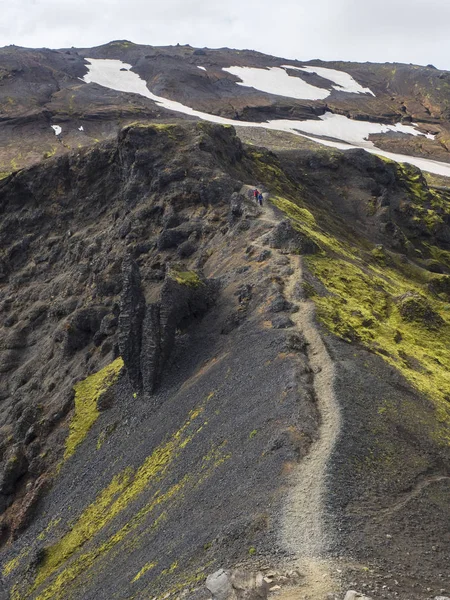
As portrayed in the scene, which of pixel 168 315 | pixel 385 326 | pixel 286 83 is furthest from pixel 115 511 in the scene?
pixel 286 83

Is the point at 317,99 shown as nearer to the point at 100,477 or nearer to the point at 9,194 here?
the point at 9,194

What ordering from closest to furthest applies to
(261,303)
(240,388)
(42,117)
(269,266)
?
(240,388) < (261,303) < (269,266) < (42,117)

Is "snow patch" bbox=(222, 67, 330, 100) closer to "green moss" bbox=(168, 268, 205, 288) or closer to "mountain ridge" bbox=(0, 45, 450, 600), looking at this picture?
"mountain ridge" bbox=(0, 45, 450, 600)

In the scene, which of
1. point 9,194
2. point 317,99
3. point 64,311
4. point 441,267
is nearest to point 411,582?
point 64,311

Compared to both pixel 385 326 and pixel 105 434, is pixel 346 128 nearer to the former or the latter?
pixel 385 326

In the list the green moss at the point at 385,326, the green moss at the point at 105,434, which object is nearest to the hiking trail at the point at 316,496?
the green moss at the point at 385,326

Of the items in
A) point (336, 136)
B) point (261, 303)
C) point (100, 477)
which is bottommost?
point (100, 477)

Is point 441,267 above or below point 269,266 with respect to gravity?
below

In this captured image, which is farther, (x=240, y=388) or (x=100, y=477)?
(x=100, y=477)
